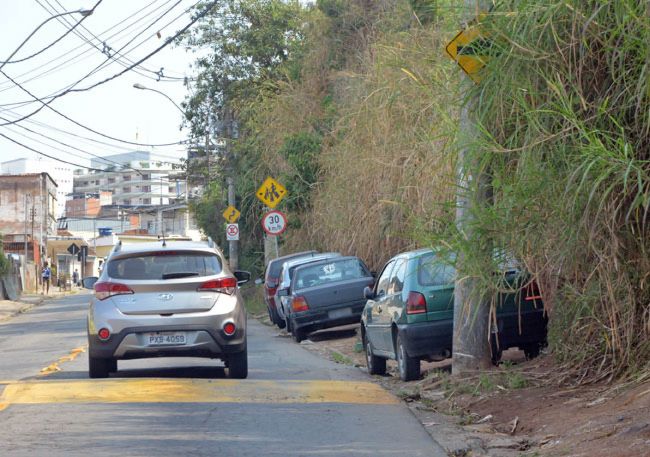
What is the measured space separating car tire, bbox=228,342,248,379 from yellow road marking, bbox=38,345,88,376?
2675 millimetres

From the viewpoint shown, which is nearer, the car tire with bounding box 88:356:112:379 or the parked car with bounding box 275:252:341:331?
the car tire with bounding box 88:356:112:379

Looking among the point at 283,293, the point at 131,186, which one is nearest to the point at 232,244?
the point at 283,293

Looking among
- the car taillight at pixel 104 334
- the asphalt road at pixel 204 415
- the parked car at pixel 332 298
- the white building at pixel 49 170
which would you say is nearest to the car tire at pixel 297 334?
the parked car at pixel 332 298

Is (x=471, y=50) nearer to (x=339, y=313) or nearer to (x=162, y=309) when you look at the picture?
Result: (x=162, y=309)

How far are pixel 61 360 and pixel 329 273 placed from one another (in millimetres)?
6629

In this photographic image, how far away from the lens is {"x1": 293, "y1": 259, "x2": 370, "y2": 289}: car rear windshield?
70.5 ft

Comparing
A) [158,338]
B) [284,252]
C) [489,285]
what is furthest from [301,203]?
[489,285]

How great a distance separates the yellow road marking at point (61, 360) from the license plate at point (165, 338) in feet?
7.33

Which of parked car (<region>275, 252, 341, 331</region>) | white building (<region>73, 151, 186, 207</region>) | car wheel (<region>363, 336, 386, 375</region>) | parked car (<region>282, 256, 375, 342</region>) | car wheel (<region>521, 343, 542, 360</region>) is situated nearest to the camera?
car wheel (<region>521, 343, 542, 360</region>)

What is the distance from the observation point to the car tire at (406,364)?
12.9 meters

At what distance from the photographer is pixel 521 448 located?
8.32 meters

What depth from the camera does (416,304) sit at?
12781 mm

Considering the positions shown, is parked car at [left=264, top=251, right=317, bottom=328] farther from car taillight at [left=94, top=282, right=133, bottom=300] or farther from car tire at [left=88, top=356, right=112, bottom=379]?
car taillight at [left=94, top=282, right=133, bottom=300]

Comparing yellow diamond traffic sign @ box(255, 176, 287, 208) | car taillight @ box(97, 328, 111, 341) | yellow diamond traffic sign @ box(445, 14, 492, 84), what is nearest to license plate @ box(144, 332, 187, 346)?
car taillight @ box(97, 328, 111, 341)
